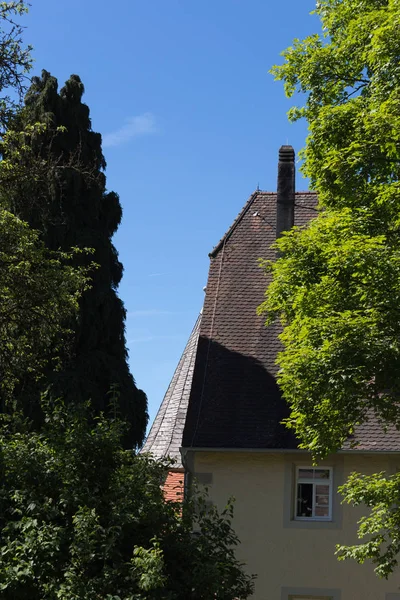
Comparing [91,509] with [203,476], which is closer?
[91,509]

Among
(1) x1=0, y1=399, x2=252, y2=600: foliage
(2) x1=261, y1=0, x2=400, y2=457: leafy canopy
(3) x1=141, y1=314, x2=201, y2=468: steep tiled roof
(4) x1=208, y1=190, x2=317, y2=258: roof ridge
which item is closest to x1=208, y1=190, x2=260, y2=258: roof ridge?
(4) x1=208, y1=190, x2=317, y2=258: roof ridge

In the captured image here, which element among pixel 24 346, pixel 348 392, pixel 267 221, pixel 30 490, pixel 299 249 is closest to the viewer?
pixel 30 490

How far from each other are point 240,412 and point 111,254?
6531 millimetres

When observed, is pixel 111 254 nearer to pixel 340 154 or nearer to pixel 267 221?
pixel 267 221

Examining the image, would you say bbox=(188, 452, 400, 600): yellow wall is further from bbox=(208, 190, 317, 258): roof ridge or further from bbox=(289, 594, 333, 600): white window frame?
bbox=(208, 190, 317, 258): roof ridge

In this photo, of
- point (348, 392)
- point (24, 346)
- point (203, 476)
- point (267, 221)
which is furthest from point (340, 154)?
point (267, 221)

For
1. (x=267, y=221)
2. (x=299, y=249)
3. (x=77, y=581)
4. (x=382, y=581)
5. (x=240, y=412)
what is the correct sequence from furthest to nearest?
(x=267, y=221) → (x=240, y=412) → (x=382, y=581) → (x=299, y=249) → (x=77, y=581)

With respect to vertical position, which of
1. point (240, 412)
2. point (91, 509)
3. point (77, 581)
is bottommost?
point (77, 581)

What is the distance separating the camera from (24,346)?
14086mm

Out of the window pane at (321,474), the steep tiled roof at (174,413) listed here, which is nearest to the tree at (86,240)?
the steep tiled roof at (174,413)

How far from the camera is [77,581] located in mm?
8414

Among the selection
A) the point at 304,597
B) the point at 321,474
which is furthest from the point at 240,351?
the point at 304,597

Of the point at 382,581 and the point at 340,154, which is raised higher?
the point at 340,154

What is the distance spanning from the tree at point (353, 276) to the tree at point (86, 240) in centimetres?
791
